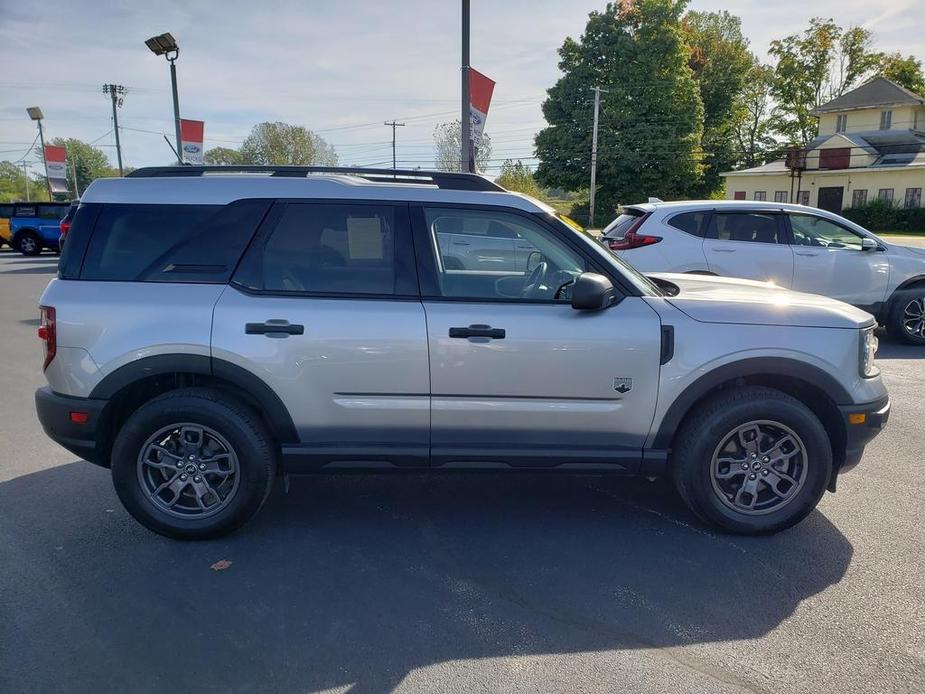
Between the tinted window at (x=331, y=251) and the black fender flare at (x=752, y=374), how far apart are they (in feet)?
5.47

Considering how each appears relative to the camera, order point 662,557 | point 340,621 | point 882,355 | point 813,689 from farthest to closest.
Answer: point 882,355 < point 662,557 < point 340,621 < point 813,689

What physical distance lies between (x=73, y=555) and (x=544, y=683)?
8.39 feet

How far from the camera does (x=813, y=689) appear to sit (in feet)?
8.52

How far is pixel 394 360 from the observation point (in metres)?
3.61

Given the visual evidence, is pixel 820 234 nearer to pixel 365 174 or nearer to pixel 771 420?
pixel 771 420

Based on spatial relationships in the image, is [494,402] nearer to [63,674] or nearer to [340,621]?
[340,621]

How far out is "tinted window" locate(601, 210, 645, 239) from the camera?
9.19 metres

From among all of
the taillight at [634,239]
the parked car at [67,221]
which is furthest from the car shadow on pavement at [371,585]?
the taillight at [634,239]

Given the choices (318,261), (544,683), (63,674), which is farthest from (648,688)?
(318,261)

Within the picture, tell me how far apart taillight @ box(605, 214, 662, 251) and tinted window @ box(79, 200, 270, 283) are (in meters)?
6.03

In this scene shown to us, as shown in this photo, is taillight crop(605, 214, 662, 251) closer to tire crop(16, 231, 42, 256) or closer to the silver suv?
the silver suv

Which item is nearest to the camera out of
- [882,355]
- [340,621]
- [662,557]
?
[340,621]

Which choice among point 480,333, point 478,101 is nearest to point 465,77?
point 478,101

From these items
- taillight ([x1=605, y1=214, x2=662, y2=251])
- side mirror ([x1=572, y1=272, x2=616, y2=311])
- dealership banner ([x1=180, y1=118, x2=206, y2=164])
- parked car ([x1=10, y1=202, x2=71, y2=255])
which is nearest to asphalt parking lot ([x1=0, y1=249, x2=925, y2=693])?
side mirror ([x1=572, y1=272, x2=616, y2=311])
